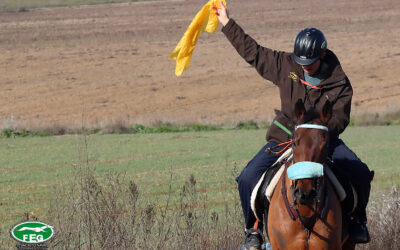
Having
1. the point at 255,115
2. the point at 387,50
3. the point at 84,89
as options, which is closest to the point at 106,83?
the point at 84,89

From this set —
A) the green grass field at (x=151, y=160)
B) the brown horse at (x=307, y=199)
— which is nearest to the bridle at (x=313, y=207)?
the brown horse at (x=307, y=199)

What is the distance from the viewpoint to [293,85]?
686cm

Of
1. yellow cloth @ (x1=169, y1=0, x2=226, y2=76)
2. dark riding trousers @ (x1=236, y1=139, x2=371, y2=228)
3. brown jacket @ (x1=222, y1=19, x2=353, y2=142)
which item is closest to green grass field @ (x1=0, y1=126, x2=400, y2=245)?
yellow cloth @ (x1=169, y1=0, x2=226, y2=76)

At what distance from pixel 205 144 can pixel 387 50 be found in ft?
116

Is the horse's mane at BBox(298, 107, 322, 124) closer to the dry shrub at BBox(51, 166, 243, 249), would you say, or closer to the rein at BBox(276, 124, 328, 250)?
the rein at BBox(276, 124, 328, 250)

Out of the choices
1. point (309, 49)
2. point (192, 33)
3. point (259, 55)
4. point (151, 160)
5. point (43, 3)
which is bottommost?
point (309, 49)

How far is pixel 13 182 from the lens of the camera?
62.8 feet

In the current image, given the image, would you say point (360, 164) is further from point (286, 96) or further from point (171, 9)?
→ point (171, 9)

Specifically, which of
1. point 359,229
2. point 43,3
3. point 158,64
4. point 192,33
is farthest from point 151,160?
point 43,3

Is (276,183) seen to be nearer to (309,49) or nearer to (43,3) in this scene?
(309,49)

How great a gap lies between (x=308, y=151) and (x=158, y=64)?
50.6 meters

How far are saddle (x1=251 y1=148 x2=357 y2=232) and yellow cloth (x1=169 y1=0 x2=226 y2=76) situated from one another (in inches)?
69.4

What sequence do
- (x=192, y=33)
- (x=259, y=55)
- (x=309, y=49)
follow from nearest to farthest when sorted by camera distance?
(x=309, y=49), (x=259, y=55), (x=192, y=33)

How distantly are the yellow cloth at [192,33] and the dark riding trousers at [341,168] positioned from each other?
60.8 inches
